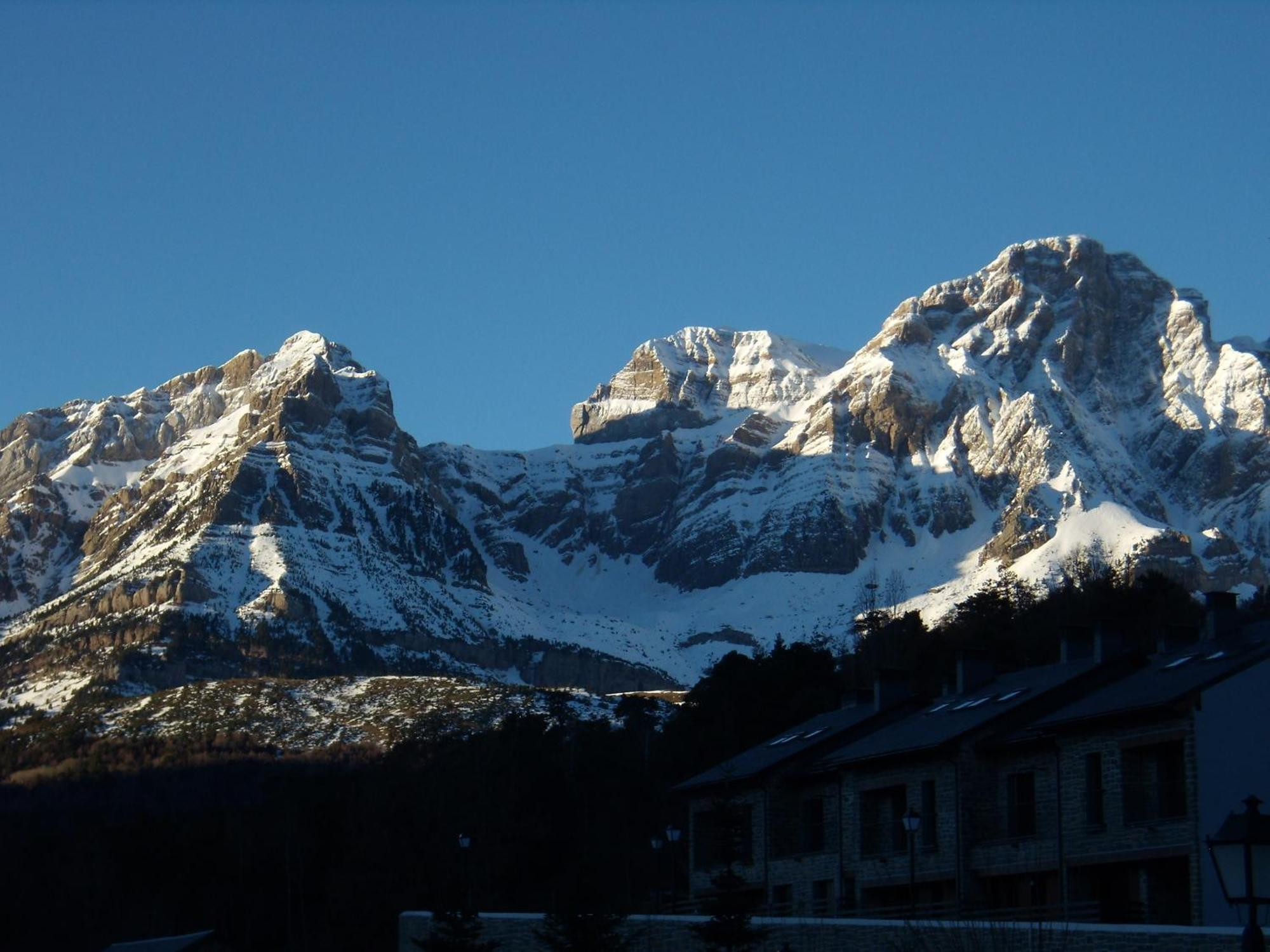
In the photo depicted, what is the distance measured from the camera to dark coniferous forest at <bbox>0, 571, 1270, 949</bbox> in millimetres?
94688

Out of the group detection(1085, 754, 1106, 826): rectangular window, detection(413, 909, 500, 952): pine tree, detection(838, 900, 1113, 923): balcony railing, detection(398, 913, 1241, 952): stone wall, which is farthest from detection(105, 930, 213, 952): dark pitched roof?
detection(1085, 754, 1106, 826): rectangular window

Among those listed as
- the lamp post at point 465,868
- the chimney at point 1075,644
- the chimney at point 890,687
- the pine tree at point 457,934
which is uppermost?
the chimney at point 1075,644

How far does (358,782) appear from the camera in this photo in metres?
134

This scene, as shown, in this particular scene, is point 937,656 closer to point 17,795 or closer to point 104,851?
point 104,851

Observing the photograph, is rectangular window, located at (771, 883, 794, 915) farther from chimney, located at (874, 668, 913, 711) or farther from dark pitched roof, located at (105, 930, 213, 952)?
dark pitched roof, located at (105, 930, 213, 952)

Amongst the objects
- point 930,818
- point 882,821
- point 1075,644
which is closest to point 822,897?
point 882,821

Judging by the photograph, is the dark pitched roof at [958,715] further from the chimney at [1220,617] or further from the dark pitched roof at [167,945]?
the dark pitched roof at [167,945]

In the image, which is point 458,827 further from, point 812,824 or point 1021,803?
point 1021,803

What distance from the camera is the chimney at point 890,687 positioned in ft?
205

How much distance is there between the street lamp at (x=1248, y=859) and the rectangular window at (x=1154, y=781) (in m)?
23.1

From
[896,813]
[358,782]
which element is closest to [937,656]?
[358,782]

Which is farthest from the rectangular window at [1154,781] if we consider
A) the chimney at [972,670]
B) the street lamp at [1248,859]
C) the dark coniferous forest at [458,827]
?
the dark coniferous forest at [458,827]

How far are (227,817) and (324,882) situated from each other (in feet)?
79.0

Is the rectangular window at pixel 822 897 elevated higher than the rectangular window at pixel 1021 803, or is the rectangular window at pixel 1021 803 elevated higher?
the rectangular window at pixel 1021 803
